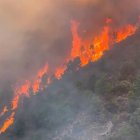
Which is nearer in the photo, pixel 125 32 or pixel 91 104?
pixel 91 104

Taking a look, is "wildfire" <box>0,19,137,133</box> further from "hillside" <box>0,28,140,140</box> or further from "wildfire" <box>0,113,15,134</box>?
"hillside" <box>0,28,140,140</box>

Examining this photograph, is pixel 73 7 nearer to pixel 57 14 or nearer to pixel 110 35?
pixel 57 14

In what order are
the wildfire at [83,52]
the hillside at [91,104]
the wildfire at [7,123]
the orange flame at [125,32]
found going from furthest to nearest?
the orange flame at [125,32]
the wildfire at [83,52]
the wildfire at [7,123]
the hillside at [91,104]

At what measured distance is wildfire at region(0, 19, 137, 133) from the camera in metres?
39.7

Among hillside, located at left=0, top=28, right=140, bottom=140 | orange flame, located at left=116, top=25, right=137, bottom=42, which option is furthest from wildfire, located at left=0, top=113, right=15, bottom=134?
orange flame, located at left=116, top=25, right=137, bottom=42

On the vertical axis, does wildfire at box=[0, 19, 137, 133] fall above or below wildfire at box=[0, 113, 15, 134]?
above

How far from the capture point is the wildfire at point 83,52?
130 feet

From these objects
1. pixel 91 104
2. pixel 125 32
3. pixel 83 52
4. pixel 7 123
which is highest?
pixel 125 32

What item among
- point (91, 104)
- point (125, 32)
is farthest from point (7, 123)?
point (125, 32)

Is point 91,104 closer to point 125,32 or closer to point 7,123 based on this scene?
point 7,123

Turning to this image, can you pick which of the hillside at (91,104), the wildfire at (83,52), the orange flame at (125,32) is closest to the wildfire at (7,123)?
the wildfire at (83,52)

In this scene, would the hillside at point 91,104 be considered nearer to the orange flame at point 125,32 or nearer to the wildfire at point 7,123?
the wildfire at point 7,123

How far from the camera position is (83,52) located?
136 feet

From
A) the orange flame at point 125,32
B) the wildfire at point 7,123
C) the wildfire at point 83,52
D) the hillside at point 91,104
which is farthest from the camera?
the orange flame at point 125,32
